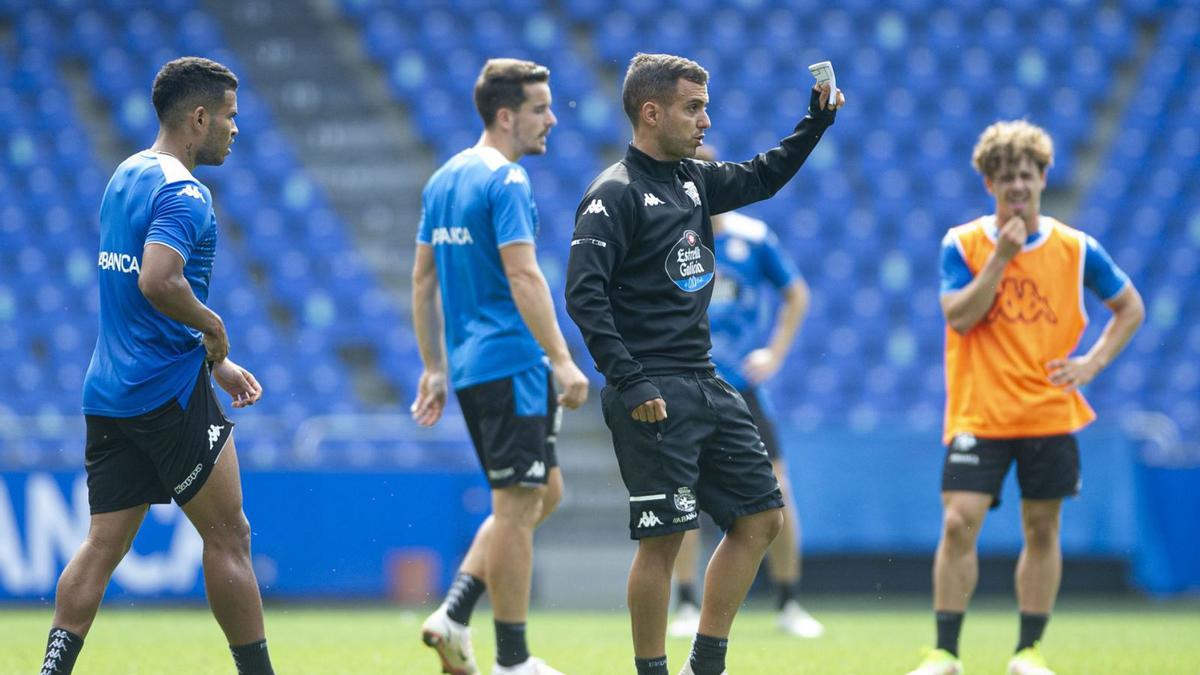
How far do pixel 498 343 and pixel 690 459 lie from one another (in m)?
1.32

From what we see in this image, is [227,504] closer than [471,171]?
Yes

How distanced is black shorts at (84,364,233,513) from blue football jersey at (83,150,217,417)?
0.05 metres

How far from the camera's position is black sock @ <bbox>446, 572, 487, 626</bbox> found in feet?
18.2

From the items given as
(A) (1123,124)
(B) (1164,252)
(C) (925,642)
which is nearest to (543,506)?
(C) (925,642)

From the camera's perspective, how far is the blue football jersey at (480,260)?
218 inches

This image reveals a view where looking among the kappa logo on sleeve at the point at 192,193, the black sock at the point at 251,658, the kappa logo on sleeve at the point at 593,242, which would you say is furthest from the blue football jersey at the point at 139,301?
the kappa logo on sleeve at the point at 593,242

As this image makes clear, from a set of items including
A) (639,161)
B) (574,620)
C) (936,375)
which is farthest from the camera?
(936,375)

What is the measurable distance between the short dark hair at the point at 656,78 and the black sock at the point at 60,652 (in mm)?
2480

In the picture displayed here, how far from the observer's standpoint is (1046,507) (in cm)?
597

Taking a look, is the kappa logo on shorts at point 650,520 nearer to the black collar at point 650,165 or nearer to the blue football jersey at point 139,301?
the black collar at point 650,165

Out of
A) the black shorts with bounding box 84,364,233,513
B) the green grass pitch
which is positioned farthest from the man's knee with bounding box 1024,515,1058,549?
the black shorts with bounding box 84,364,233,513

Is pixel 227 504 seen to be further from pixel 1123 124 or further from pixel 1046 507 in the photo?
pixel 1123 124

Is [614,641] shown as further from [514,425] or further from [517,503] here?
[514,425]

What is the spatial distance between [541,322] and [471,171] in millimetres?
802
